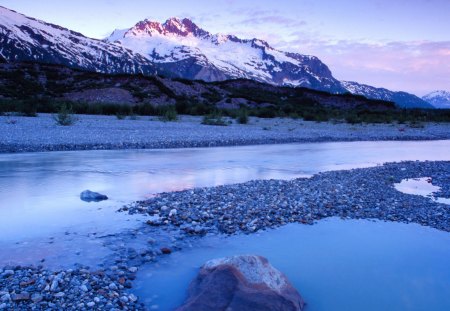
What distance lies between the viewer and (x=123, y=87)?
58.7m

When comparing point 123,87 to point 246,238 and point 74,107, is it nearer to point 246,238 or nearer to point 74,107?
point 74,107

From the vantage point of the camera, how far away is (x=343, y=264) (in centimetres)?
665

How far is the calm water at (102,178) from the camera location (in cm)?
710

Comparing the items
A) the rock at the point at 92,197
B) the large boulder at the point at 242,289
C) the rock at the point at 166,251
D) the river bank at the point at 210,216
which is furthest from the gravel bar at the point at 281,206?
the large boulder at the point at 242,289

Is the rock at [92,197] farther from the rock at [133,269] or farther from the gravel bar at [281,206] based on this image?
the rock at [133,269]

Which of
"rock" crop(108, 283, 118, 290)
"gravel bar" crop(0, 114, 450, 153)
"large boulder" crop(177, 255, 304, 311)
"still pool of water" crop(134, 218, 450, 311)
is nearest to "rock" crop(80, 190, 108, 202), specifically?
"still pool of water" crop(134, 218, 450, 311)

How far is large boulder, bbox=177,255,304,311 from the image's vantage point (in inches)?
187

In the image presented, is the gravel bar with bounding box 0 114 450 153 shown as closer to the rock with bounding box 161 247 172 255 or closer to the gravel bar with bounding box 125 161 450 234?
the gravel bar with bounding box 125 161 450 234

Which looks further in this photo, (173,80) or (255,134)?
(173,80)

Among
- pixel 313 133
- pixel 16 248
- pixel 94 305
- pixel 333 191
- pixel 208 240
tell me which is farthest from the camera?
pixel 313 133

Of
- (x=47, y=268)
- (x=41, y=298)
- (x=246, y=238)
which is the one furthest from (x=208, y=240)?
(x=41, y=298)

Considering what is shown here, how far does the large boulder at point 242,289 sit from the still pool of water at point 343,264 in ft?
1.17

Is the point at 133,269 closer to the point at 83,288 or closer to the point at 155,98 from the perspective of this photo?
the point at 83,288

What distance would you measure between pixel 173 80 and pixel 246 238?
198 feet
